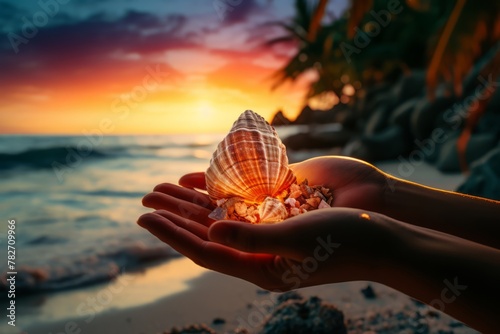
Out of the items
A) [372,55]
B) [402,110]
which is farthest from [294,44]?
[402,110]

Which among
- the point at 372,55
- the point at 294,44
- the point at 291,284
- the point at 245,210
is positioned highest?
the point at 294,44

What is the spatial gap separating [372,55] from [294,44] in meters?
7.53

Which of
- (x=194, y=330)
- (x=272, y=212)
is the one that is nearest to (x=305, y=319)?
(x=194, y=330)

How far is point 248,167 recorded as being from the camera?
2219mm

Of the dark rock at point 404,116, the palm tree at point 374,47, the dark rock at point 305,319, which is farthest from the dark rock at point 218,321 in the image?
the dark rock at point 404,116

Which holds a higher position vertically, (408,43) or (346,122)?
(408,43)

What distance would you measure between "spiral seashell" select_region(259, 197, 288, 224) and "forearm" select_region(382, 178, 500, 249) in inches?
21.2

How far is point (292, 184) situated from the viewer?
92.0 inches

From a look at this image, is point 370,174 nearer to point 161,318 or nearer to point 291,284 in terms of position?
point 291,284

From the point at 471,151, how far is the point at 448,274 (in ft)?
Answer: 27.5

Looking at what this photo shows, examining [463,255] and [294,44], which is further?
[294,44]

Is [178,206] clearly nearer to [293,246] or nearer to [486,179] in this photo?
[293,246]

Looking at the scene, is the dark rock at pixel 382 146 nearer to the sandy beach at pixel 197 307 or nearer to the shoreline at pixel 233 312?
the sandy beach at pixel 197 307

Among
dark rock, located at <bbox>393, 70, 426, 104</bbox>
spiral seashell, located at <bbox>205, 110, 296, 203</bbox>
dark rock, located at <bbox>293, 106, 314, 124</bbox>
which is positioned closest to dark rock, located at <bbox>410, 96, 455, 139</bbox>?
dark rock, located at <bbox>393, 70, 426, 104</bbox>
